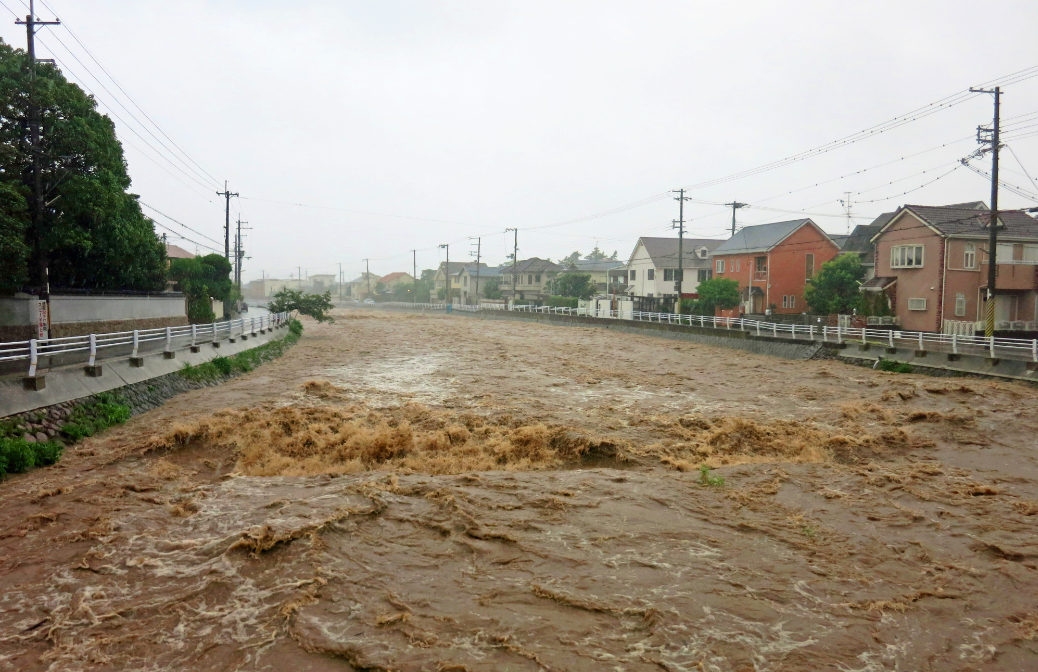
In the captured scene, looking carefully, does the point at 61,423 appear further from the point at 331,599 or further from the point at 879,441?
the point at 879,441

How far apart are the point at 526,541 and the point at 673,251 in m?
52.0

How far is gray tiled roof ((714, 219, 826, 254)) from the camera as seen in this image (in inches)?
1751

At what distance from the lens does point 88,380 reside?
14.4 m

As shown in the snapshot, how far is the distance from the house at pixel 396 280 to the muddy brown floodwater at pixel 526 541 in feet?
343

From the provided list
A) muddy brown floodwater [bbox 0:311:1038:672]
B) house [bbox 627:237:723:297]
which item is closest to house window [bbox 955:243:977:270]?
muddy brown floodwater [bbox 0:311:1038:672]

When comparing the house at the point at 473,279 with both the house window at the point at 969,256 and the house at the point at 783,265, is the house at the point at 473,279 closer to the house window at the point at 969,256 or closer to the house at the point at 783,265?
the house at the point at 783,265

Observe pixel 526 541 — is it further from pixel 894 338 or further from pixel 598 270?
pixel 598 270

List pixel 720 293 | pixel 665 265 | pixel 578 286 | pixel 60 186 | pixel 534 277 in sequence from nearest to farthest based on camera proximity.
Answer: pixel 60 186
pixel 720 293
pixel 665 265
pixel 578 286
pixel 534 277

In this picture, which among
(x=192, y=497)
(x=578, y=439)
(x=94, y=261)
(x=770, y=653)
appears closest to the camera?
(x=770, y=653)

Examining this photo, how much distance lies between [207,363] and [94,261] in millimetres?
5963

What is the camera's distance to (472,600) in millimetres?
7082

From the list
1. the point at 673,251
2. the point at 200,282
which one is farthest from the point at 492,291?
the point at 200,282

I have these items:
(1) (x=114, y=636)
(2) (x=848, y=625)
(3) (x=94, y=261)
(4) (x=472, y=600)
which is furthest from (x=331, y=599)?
(3) (x=94, y=261)

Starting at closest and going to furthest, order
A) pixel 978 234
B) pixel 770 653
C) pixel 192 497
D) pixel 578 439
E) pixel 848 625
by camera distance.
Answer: pixel 770 653, pixel 848 625, pixel 192 497, pixel 578 439, pixel 978 234
